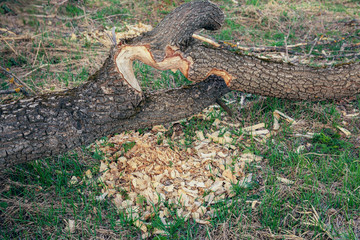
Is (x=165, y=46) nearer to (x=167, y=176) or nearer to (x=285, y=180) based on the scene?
(x=167, y=176)

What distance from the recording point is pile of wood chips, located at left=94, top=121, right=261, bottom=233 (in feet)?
7.69

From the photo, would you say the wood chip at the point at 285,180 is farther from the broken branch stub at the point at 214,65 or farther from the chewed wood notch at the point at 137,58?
the chewed wood notch at the point at 137,58

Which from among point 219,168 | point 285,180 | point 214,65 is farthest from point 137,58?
point 285,180

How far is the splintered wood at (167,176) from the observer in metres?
2.35

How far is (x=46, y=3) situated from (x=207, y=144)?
4971 millimetres

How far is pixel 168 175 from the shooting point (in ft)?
8.63

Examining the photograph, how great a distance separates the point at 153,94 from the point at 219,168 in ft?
3.07

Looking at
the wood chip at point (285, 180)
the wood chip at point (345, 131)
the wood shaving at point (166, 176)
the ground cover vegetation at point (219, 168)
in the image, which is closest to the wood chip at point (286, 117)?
the ground cover vegetation at point (219, 168)

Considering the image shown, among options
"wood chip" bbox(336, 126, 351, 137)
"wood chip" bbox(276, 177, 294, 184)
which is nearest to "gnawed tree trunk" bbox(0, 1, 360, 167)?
"wood chip" bbox(336, 126, 351, 137)

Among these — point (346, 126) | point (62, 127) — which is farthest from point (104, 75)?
point (346, 126)

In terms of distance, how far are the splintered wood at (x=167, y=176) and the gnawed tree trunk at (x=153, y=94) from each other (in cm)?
35

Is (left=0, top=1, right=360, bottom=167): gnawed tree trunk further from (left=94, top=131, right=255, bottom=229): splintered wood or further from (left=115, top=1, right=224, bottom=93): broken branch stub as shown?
(left=94, top=131, right=255, bottom=229): splintered wood

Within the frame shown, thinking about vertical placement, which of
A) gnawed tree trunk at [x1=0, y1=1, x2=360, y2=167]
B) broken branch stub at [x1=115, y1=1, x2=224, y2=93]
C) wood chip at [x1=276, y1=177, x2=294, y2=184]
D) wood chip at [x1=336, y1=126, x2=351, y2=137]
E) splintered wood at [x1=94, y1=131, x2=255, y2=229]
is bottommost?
wood chip at [x1=336, y1=126, x2=351, y2=137]

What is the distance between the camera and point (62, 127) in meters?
2.25
